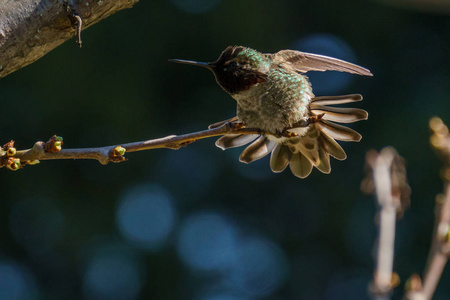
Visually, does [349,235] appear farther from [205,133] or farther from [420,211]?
[205,133]

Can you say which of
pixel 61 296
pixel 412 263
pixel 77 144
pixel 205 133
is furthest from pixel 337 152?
pixel 61 296

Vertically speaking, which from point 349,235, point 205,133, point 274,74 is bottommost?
point 205,133

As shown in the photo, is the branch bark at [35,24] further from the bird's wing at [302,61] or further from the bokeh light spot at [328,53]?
the bokeh light spot at [328,53]

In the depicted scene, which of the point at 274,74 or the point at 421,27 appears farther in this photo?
the point at 421,27

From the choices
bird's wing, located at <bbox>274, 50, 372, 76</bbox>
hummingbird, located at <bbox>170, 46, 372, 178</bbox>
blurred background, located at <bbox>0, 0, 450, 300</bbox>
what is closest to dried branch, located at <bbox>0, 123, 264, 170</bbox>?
hummingbird, located at <bbox>170, 46, 372, 178</bbox>

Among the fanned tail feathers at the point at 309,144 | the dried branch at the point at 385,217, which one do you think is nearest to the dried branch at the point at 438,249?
the dried branch at the point at 385,217

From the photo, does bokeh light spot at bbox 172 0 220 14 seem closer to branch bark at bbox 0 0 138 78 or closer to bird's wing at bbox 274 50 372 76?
bird's wing at bbox 274 50 372 76
